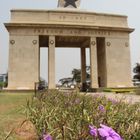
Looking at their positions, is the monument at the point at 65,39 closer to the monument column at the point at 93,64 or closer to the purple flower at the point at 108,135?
the monument column at the point at 93,64

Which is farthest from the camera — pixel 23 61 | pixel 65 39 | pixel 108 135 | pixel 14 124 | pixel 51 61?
pixel 65 39

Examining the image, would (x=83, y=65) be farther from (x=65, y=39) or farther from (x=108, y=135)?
(x=108, y=135)

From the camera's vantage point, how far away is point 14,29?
36156mm

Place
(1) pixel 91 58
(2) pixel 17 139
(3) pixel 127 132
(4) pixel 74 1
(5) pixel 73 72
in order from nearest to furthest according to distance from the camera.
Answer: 1. (3) pixel 127 132
2. (2) pixel 17 139
3. (1) pixel 91 58
4. (4) pixel 74 1
5. (5) pixel 73 72

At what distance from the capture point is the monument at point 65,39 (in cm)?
3609

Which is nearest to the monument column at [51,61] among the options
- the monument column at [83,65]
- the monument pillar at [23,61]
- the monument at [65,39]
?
the monument at [65,39]

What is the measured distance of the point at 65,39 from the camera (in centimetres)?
4050

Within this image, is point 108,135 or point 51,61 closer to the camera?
point 108,135

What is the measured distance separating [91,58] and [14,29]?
10091mm

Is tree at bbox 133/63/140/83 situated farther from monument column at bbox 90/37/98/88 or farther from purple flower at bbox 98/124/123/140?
purple flower at bbox 98/124/123/140

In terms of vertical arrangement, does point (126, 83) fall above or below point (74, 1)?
below

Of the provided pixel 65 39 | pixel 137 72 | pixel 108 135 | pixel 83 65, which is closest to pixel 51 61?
pixel 65 39

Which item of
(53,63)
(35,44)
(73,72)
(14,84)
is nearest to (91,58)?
(53,63)

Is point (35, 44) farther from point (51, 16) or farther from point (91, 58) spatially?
point (91, 58)
